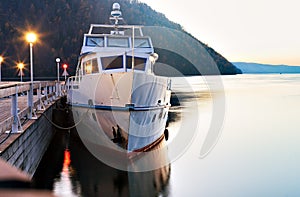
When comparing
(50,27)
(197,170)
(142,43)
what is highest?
(50,27)

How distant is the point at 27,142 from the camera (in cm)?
834

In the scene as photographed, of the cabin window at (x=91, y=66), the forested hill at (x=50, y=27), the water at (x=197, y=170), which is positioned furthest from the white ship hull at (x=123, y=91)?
the forested hill at (x=50, y=27)

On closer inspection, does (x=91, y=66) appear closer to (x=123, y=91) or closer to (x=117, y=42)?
(x=117, y=42)

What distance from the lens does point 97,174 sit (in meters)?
11.5

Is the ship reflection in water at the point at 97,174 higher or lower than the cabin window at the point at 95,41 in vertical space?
lower

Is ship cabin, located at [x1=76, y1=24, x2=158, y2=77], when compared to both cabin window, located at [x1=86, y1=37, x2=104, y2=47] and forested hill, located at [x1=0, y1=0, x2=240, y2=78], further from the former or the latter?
forested hill, located at [x1=0, y1=0, x2=240, y2=78]

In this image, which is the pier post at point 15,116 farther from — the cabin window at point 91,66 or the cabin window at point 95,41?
the cabin window at point 95,41

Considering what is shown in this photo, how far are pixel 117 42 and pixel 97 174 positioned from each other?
5.95m

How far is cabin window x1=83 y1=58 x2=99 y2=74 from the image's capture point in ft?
46.1

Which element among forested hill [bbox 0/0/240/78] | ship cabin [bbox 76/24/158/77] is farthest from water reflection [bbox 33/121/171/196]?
forested hill [bbox 0/0/240/78]

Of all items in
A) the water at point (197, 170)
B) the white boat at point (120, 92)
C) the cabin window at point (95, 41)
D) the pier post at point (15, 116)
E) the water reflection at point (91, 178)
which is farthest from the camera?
the cabin window at point (95, 41)

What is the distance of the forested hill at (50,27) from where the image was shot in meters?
77.8

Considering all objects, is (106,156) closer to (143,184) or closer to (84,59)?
(143,184)

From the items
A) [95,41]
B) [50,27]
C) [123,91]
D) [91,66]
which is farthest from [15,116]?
[50,27]
